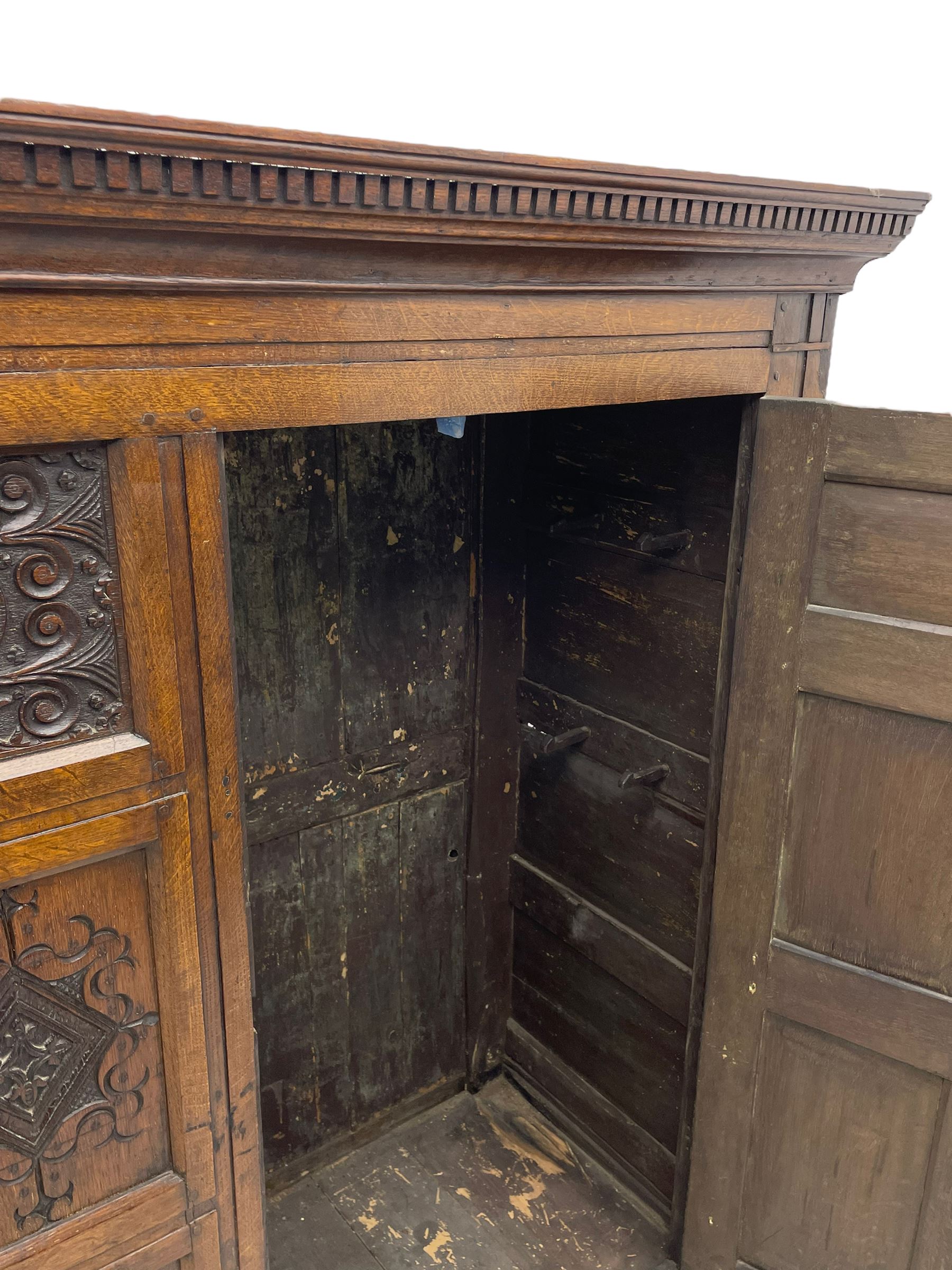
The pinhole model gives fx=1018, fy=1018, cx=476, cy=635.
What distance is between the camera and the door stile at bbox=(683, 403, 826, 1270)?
1.53 metres

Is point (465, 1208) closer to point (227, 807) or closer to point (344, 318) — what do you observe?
point (227, 807)

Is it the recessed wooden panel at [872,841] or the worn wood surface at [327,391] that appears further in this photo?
the recessed wooden panel at [872,841]

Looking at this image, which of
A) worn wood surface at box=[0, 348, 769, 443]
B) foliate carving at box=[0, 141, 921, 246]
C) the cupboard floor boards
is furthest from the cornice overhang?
the cupboard floor boards

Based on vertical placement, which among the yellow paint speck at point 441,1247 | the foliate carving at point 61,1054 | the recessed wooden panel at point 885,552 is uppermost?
the recessed wooden panel at point 885,552

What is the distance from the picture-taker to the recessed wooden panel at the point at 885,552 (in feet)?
4.65

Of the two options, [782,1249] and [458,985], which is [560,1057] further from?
[782,1249]

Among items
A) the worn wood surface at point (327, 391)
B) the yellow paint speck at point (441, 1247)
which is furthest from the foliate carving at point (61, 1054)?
the yellow paint speck at point (441, 1247)

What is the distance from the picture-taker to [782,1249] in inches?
71.0

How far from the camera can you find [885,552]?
146cm

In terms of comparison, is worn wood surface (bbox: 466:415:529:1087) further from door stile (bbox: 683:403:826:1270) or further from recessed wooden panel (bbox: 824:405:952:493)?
recessed wooden panel (bbox: 824:405:952:493)

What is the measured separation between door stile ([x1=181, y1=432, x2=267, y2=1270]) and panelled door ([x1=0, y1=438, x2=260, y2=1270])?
0.01 m

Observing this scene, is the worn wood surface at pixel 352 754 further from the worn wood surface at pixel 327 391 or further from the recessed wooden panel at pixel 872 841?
the recessed wooden panel at pixel 872 841

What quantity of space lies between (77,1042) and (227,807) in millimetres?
308

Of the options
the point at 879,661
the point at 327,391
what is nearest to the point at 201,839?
the point at 327,391
